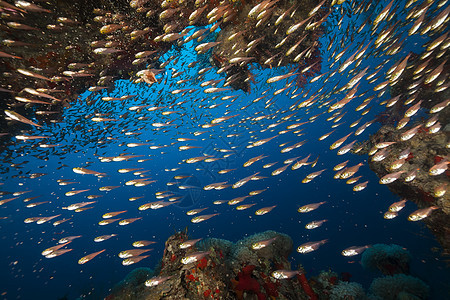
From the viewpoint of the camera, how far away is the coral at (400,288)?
5.71 metres

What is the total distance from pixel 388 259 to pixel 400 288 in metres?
1.55

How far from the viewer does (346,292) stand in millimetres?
5418

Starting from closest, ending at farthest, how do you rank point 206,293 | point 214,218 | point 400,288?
point 206,293 < point 400,288 < point 214,218

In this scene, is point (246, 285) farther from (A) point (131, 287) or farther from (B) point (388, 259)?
(B) point (388, 259)

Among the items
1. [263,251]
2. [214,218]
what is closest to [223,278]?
[263,251]

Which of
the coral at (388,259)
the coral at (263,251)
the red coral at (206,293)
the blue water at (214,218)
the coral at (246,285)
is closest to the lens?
the red coral at (206,293)

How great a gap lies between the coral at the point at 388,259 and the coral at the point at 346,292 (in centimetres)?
283

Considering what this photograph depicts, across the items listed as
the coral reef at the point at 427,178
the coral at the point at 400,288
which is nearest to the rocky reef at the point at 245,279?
the coral at the point at 400,288

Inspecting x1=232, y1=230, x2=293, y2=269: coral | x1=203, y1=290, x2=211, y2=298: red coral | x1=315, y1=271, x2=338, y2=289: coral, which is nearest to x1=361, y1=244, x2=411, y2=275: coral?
x1=315, y1=271, x2=338, y2=289: coral

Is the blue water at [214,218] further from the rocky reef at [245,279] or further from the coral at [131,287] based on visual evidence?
the coral at [131,287]

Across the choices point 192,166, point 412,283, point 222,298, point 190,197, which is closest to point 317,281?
point 412,283

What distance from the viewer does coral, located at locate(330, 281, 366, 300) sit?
530cm

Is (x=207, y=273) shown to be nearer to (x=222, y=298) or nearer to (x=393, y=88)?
(x=222, y=298)

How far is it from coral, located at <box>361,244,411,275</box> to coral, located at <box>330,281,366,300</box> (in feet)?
9.28
